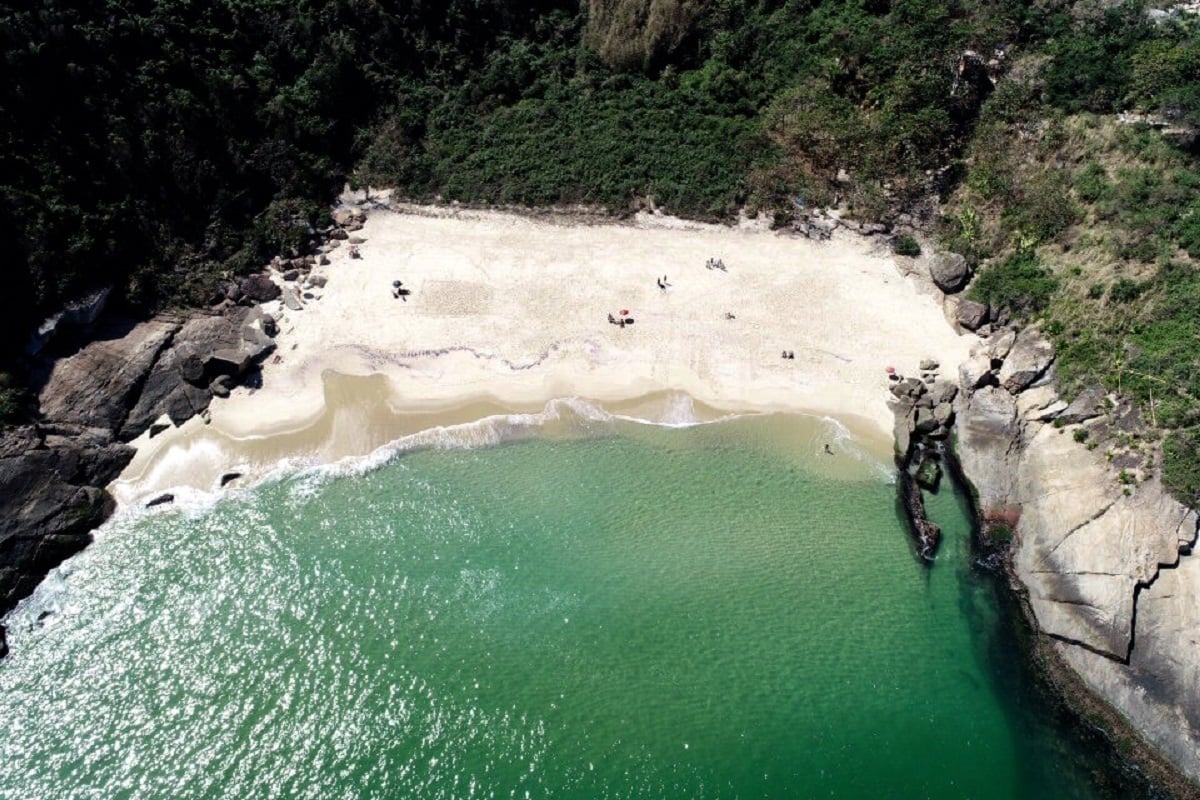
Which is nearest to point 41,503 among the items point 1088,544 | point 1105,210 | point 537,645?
point 537,645

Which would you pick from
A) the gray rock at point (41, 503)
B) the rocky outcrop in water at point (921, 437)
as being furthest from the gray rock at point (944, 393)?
the gray rock at point (41, 503)

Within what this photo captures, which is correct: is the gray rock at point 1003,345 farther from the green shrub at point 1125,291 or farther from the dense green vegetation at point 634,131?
the green shrub at point 1125,291

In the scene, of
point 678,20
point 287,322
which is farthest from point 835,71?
point 287,322

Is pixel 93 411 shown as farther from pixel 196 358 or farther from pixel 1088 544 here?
pixel 1088 544

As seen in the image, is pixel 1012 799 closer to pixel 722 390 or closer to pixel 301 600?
pixel 722 390

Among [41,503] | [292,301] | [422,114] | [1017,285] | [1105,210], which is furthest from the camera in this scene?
[422,114]

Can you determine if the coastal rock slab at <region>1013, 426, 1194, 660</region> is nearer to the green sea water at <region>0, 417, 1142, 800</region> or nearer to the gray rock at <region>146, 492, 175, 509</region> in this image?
the green sea water at <region>0, 417, 1142, 800</region>

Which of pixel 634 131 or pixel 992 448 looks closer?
pixel 992 448
